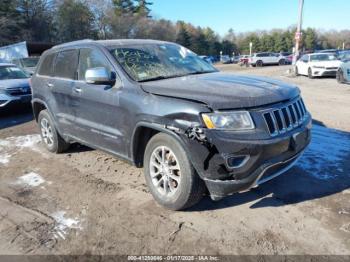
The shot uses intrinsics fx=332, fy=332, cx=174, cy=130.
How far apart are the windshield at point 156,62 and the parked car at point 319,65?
47.9 feet

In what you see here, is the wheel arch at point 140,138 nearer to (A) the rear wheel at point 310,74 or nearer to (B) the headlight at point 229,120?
(B) the headlight at point 229,120

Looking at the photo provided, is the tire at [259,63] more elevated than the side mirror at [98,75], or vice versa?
the side mirror at [98,75]

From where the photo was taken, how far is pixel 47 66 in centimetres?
572

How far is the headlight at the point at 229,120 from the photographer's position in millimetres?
3088

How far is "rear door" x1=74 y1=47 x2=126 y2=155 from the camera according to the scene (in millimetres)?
4031

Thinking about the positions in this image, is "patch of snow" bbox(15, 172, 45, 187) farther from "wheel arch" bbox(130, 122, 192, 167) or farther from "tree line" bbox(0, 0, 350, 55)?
"tree line" bbox(0, 0, 350, 55)

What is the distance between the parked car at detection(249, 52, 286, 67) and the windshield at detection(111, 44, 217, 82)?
36166mm

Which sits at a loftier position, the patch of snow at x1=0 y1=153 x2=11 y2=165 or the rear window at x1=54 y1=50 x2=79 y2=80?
the rear window at x1=54 y1=50 x2=79 y2=80

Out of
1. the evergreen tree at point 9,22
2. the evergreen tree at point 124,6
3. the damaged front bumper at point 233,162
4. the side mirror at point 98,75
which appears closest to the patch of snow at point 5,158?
the side mirror at point 98,75

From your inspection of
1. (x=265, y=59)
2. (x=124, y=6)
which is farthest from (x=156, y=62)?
(x=124, y=6)

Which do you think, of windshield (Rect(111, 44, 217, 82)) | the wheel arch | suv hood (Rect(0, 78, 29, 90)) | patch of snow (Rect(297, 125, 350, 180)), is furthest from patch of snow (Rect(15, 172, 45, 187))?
suv hood (Rect(0, 78, 29, 90))

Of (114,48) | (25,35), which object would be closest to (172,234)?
(114,48)

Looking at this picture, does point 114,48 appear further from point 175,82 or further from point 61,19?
point 61,19

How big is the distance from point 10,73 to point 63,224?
872 cm
